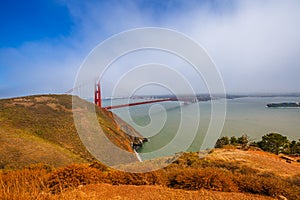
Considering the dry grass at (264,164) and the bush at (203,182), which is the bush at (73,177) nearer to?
the bush at (203,182)

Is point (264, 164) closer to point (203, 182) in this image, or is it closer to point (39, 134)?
point (203, 182)

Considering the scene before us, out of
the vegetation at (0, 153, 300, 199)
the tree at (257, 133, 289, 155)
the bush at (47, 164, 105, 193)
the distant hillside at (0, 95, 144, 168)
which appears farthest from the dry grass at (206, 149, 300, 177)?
the distant hillside at (0, 95, 144, 168)

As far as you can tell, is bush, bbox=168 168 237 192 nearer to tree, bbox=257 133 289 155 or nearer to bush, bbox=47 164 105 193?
bush, bbox=47 164 105 193

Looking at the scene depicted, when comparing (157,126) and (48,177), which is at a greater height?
(48,177)

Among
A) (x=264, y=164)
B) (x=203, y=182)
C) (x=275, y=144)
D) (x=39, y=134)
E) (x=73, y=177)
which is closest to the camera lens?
(x=203, y=182)

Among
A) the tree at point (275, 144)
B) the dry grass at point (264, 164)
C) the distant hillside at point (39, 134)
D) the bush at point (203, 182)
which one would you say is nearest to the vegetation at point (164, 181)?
the bush at point (203, 182)

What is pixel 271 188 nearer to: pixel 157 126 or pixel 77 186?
pixel 77 186

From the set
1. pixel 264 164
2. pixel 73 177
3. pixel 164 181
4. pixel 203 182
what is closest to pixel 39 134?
pixel 73 177

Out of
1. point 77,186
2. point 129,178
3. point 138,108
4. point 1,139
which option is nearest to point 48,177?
point 77,186
